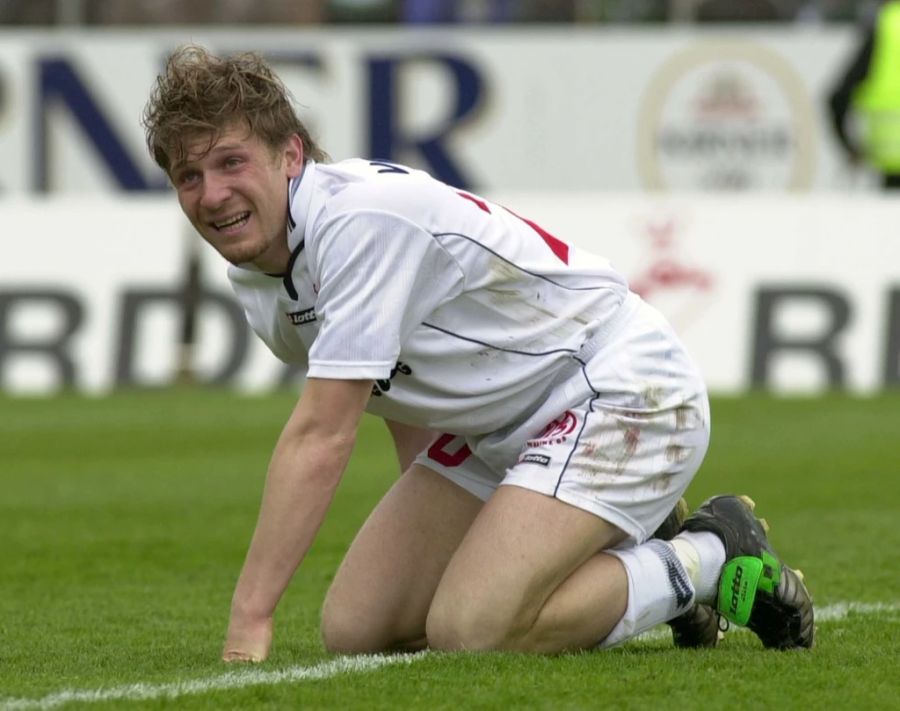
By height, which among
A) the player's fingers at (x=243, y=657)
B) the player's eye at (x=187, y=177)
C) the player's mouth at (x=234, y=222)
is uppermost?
the player's eye at (x=187, y=177)

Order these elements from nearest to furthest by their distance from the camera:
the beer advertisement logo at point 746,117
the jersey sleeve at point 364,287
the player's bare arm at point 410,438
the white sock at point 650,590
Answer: the jersey sleeve at point 364,287, the white sock at point 650,590, the player's bare arm at point 410,438, the beer advertisement logo at point 746,117

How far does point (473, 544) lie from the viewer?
4879mm

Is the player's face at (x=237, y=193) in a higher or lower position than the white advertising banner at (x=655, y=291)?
higher

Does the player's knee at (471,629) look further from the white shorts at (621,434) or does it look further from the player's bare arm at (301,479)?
Answer: the player's bare arm at (301,479)

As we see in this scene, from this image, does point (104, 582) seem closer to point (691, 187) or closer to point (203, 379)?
point (203, 379)

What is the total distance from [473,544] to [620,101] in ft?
50.9

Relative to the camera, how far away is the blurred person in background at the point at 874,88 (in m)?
13.4

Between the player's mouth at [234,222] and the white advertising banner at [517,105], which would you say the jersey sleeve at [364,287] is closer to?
the player's mouth at [234,222]

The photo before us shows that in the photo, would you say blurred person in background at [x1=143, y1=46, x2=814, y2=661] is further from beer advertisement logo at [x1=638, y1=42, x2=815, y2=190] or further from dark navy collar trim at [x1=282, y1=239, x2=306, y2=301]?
beer advertisement logo at [x1=638, y1=42, x2=815, y2=190]

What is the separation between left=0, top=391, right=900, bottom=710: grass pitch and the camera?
4.30 m

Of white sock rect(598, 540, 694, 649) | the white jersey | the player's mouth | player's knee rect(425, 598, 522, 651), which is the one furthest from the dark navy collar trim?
white sock rect(598, 540, 694, 649)

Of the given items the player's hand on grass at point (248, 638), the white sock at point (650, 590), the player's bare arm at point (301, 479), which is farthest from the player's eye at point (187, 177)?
the white sock at point (650, 590)

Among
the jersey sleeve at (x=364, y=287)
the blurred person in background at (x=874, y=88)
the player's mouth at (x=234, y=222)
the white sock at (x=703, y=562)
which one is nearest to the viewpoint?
the jersey sleeve at (x=364, y=287)

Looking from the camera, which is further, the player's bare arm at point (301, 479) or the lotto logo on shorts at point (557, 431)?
the lotto logo on shorts at point (557, 431)
